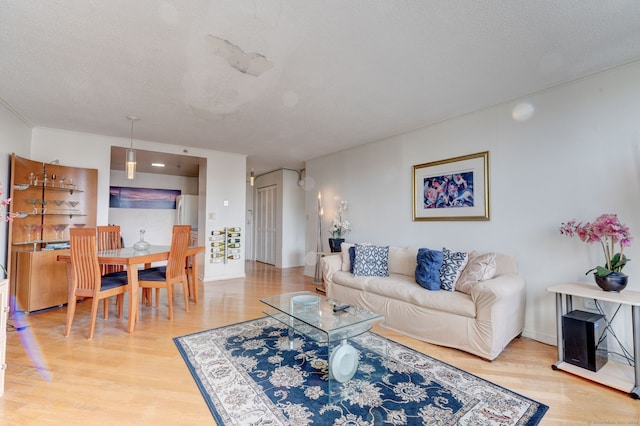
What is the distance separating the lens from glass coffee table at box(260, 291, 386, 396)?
1.94 metres

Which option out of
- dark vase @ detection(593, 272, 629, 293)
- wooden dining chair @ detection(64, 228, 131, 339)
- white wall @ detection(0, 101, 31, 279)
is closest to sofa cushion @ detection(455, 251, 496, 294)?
dark vase @ detection(593, 272, 629, 293)

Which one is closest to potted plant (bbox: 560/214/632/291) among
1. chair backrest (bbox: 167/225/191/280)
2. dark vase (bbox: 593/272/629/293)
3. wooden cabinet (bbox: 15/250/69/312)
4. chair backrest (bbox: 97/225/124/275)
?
dark vase (bbox: 593/272/629/293)

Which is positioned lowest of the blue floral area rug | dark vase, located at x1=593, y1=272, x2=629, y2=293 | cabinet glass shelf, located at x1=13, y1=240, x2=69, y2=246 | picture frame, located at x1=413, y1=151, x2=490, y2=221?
the blue floral area rug

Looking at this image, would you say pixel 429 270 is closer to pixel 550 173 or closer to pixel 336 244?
pixel 550 173

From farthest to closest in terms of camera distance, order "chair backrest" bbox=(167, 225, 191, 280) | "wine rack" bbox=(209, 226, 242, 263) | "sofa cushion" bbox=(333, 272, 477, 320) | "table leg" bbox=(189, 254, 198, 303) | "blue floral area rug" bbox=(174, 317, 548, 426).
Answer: "wine rack" bbox=(209, 226, 242, 263)
"table leg" bbox=(189, 254, 198, 303)
"chair backrest" bbox=(167, 225, 191, 280)
"sofa cushion" bbox=(333, 272, 477, 320)
"blue floral area rug" bbox=(174, 317, 548, 426)

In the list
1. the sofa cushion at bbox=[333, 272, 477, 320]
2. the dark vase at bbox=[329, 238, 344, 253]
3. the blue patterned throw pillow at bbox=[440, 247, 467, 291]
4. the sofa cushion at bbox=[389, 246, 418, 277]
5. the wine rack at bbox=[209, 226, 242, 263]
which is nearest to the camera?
the sofa cushion at bbox=[333, 272, 477, 320]

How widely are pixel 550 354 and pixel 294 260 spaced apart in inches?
199

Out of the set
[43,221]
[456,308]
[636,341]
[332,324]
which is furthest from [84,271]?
[636,341]

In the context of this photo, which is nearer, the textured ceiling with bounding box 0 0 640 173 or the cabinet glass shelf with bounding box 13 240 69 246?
the textured ceiling with bounding box 0 0 640 173

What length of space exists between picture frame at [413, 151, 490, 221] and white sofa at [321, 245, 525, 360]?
63 centimetres

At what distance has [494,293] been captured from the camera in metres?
2.34

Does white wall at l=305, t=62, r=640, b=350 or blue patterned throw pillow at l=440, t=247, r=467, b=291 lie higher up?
white wall at l=305, t=62, r=640, b=350

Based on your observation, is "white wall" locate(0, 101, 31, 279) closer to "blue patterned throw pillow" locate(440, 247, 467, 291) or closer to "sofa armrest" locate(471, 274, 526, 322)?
"blue patterned throw pillow" locate(440, 247, 467, 291)

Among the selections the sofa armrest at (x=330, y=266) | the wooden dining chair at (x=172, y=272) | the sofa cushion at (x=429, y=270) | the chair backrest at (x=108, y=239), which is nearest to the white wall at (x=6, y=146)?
the chair backrest at (x=108, y=239)
